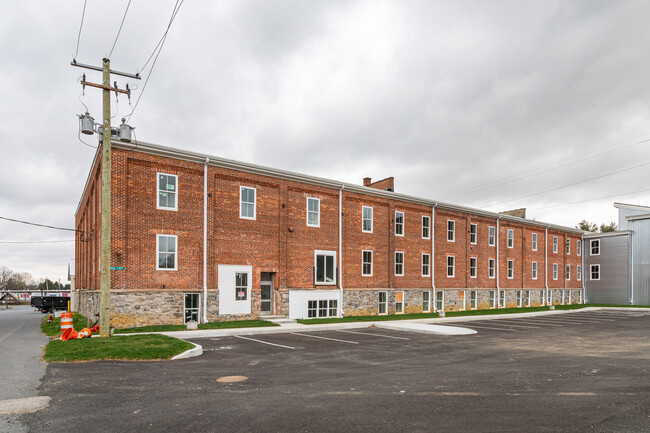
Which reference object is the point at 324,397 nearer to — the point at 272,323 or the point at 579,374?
the point at 579,374

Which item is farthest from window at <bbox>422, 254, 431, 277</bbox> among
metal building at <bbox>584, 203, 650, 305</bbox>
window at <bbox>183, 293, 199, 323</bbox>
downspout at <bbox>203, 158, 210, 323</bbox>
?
metal building at <bbox>584, 203, 650, 305</bbox>

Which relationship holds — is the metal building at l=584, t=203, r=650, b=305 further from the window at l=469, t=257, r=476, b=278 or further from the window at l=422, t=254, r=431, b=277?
the window at l=422, t=254, r=431, b=277

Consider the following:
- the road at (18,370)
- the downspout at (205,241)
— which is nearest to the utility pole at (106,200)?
the road at (18,370)

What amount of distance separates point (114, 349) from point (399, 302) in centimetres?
2103

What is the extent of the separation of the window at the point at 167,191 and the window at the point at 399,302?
16225mm

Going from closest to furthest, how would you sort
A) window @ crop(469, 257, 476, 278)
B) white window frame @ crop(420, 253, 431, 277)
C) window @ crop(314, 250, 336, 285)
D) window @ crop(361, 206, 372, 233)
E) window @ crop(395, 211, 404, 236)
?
window @ crop(314, 250, 336, 285), window @ crop(361, 206, 372, 233), window @ crop(395, 211, 404, 236), white window frame @ crop(420, 253, 431, 277), window @ crop(469, 257, 476, 278)

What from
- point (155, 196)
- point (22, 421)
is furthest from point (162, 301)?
point (22, 421)

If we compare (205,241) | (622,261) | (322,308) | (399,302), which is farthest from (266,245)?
(622,261)

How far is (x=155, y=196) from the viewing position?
20469 millimetres

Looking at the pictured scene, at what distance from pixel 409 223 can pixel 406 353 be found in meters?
18.7

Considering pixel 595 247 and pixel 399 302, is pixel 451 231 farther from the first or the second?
pixel 595 247

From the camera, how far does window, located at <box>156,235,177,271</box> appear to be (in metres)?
20.3

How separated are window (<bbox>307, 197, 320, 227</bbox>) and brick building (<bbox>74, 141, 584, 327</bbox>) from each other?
7 centimetres

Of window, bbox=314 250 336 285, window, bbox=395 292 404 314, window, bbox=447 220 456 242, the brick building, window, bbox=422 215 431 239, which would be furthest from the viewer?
window, bbox=447 220 456 242
